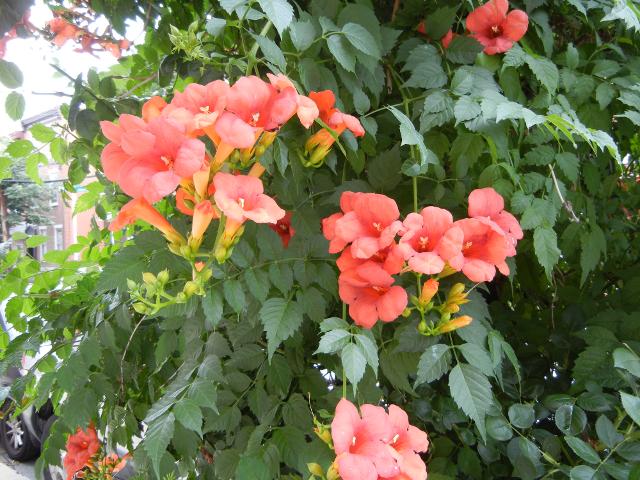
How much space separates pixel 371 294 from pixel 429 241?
123mm

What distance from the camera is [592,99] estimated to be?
45.6 inches

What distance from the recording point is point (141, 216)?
2.56 feet

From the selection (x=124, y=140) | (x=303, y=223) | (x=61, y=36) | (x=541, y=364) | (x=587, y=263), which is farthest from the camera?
(x=61, y=36)

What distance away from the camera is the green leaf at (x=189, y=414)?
816 millimetres

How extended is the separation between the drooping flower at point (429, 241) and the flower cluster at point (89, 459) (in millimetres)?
1178

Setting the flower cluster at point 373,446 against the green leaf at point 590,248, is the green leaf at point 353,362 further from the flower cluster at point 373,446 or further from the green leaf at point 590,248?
the green leaf at point 590,248

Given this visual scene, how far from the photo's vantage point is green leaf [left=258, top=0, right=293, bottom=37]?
2.40 feet

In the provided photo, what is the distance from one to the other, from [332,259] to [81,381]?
71 centimetres

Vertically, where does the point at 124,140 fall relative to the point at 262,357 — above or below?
above

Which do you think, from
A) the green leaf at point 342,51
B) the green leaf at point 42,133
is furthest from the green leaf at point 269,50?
the green leaf at point 42,133

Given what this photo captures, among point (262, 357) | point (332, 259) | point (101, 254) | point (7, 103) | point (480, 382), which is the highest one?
point (7, 103)

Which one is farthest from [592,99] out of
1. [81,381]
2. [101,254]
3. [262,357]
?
[101,254]

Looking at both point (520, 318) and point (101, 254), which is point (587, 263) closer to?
point (520, 318)

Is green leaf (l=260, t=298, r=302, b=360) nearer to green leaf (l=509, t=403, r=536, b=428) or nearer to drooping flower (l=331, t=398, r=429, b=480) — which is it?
drooping flower (l=331, t=398, r=429, b=480)
